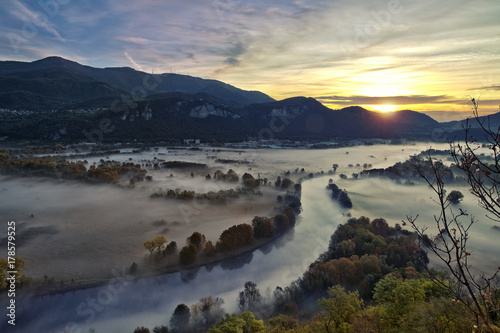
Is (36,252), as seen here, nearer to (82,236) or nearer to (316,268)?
(82,236)

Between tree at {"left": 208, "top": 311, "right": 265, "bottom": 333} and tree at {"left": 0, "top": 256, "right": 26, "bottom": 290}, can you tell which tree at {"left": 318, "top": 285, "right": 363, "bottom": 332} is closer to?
tree at {"left": 208, "top": 311, "right": 265, "bottom": 333}

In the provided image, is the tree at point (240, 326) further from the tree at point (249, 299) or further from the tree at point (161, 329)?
the tree at point (249, 299)

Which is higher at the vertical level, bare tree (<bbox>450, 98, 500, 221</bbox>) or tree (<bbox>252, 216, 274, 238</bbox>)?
bare tree (<bbox>450, 98, 500, 221</bbox>)

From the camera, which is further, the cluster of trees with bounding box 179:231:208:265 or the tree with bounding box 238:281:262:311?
the cluster of trees with bounding box 179:231:208:265

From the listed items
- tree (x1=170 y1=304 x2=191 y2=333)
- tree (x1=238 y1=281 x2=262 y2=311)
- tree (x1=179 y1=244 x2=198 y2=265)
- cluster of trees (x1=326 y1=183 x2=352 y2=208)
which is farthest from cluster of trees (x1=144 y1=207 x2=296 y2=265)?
cluster of trees (x1=326 y1=183 x2=352 y2=208)

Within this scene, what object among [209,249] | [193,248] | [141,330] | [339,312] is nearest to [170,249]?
[193,248]

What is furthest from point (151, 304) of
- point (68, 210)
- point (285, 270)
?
point (68, 210)
